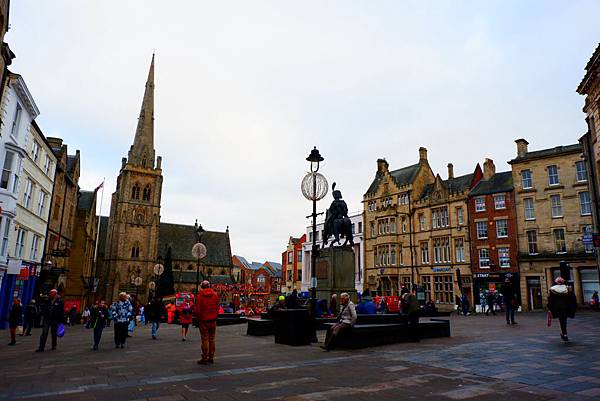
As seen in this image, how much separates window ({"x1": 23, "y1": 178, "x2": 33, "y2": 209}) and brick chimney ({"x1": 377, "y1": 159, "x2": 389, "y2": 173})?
44880 millimetres

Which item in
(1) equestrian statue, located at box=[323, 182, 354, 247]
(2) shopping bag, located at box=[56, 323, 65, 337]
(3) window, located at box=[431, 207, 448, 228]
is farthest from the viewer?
(3) window, located at box=[431, 207, 448, 228]

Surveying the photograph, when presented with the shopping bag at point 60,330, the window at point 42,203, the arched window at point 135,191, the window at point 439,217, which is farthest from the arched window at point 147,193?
the shopping bag at point 60,330

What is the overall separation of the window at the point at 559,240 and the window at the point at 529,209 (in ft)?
8.10

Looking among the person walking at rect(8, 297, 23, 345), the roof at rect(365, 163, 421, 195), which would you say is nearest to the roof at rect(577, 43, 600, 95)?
the roof at rect(365, 163, 421, 195)

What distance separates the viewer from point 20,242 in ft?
90.3

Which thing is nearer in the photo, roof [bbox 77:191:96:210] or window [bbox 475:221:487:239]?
window [bbox 475:221:487:239]

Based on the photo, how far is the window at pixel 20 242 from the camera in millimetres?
26922

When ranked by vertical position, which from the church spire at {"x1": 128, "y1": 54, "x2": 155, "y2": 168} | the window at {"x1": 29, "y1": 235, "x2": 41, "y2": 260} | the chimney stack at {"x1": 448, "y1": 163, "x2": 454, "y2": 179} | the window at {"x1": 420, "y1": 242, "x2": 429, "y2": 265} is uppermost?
the church spire at {"x1": 128, "y1": 54, "x2": 155, "y2": 168}

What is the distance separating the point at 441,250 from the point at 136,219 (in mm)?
58059

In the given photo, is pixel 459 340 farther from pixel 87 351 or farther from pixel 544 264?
pixel 544 264

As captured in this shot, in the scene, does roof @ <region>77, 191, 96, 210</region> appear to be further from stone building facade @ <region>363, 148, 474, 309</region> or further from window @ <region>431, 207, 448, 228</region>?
window @ <region>431, 207, 448, 228</region>

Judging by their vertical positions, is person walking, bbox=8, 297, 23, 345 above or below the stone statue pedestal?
below

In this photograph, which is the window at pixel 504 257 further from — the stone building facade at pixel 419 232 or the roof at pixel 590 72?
the roof at pixel 590 72

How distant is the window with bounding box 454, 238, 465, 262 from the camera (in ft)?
147
